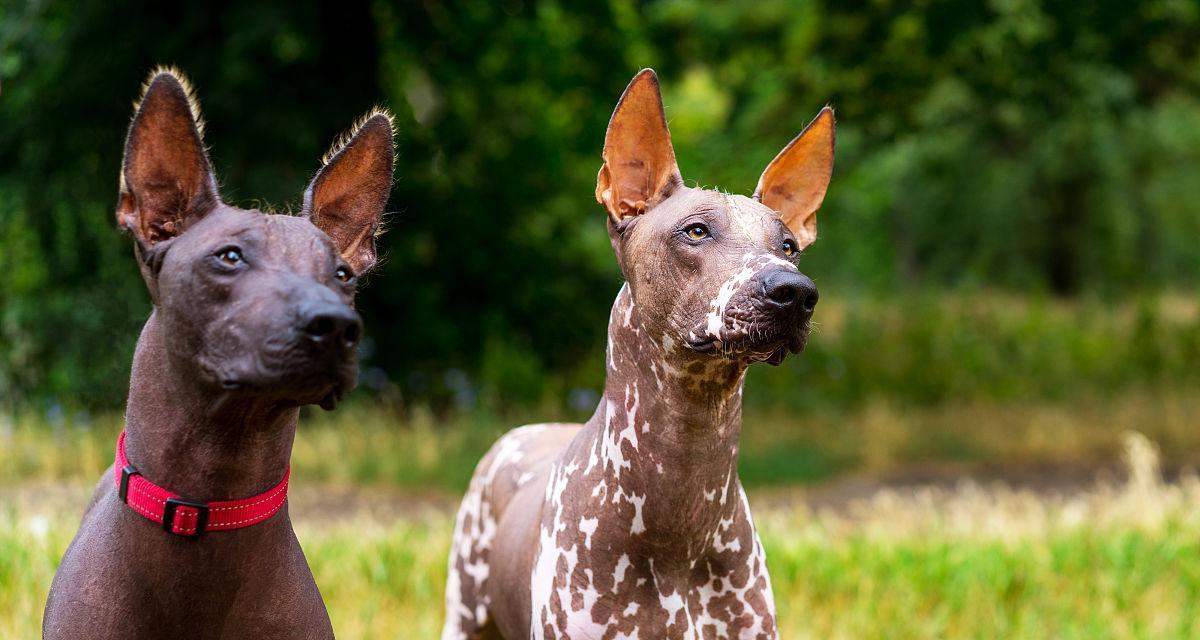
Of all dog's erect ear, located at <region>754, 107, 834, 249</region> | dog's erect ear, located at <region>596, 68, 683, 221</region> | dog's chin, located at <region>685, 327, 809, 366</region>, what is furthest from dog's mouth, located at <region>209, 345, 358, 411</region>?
dog's erect ear, located at <region>754, 107, 834, 249</region>

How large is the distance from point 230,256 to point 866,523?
6.34 m

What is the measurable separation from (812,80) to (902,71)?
1.21m

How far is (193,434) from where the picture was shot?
8.89 ft

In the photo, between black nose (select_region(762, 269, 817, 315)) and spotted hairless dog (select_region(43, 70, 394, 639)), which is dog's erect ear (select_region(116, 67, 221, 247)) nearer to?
spotted hairless dog (select_region(43, 70, 394, 639))

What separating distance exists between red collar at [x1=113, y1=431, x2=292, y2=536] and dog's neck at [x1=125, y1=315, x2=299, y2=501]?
17mm

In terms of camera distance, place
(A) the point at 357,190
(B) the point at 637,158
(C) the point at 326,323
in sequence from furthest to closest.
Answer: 1. (B) the point at 637,158
2. (A) the point at 357,190
3. (C) the point at 326,323

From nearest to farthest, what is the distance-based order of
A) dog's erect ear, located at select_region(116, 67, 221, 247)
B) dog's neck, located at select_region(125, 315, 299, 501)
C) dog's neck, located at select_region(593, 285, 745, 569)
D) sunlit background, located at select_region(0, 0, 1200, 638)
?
dog's neck, located at select_region(125, 315, 299, 501), dog's erect ear, located at select_region(116, 67, 221, 247), dog's neck, located at select_region(593, 285, 745, 569), sunlit background, located at select_region(0, 0, 1200, 638)

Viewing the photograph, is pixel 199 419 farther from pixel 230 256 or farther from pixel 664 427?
pixel 664 427

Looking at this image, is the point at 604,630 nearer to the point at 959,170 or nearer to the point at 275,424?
the point at 275,424

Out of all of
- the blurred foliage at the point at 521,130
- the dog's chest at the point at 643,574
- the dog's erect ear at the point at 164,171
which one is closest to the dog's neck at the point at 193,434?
the dog's erect ear at the point at 164,171

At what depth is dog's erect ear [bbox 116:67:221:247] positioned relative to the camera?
9.20 ft

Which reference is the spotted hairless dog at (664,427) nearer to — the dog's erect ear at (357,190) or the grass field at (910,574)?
the dog's erect ear at (357,190)

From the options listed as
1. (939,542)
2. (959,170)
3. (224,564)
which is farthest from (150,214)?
(959,170)

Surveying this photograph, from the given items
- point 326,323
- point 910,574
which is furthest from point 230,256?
point 910,574
